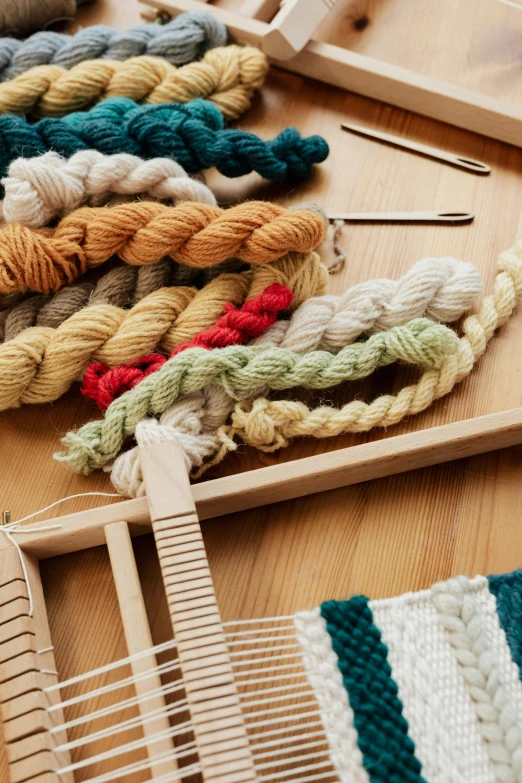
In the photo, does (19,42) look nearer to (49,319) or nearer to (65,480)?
(49,319)

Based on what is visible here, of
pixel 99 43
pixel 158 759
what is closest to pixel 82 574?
pixel 158 759

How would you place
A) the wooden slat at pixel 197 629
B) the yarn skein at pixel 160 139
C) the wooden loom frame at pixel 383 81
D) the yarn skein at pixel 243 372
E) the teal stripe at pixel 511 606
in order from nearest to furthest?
the wooden slat at pixel 197 629, the teal stripe at pixel 511 606, the yarn skein at pixel 243 372, the yarn skein at pixel 160 139, the wooden loom frame at pixel 383 81

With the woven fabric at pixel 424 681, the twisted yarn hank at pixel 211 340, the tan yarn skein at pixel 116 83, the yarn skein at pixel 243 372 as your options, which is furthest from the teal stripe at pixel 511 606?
the tan yarn skein at pixel 116 83

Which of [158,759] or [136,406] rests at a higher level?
[136,406]

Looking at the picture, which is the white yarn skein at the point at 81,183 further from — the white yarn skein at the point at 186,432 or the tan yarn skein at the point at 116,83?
the white yarn skein at the point at 186,432

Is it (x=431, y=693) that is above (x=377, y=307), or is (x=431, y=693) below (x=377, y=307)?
below

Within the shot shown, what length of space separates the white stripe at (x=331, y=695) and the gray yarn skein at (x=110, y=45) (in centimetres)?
91

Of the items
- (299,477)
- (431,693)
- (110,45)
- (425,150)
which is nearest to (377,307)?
(299,477)

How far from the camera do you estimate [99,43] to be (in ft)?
3.70

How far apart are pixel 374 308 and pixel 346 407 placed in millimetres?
138

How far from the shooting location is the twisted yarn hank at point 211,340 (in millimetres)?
883

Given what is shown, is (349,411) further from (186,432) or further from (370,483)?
(186,432)

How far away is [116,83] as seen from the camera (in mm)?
1077

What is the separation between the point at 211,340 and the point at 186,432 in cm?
12
